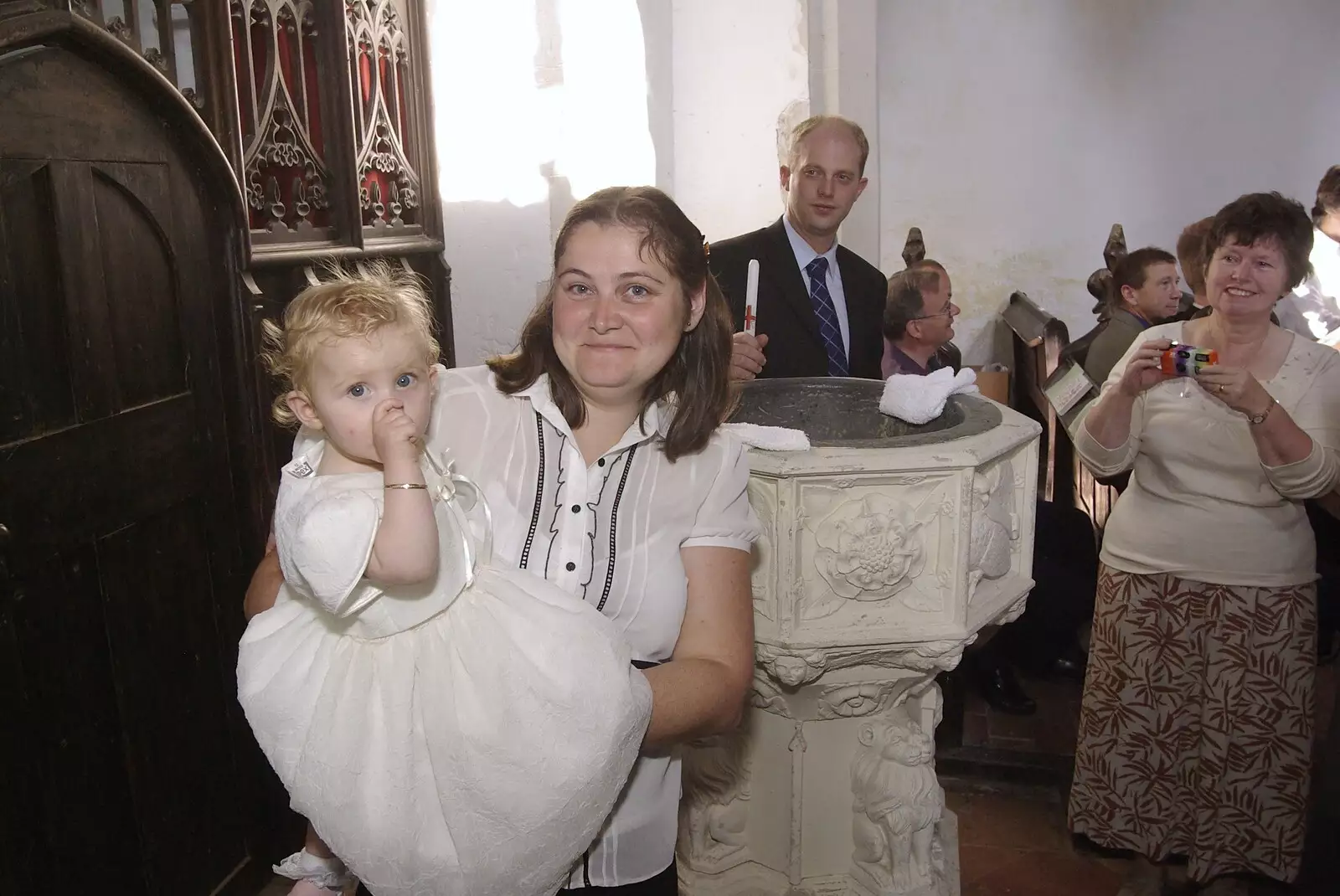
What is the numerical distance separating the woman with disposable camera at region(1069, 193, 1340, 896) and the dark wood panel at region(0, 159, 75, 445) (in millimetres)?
2128

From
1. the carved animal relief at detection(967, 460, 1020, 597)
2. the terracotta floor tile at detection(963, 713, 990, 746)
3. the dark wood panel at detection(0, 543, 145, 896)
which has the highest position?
the carved animal relief at detection(967, 460, 1020, 597)

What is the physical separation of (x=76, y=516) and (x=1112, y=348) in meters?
3.04

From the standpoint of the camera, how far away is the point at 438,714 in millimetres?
1223

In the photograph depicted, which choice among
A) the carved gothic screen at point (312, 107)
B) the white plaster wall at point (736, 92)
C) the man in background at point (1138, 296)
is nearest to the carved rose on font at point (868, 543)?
the carved gothic screen at point (312, 107)

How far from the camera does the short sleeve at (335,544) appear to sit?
1.20m

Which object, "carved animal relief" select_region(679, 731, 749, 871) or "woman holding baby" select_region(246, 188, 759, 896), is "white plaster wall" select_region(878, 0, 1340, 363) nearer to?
"carved animal relief" select_region(679, 731, 749, 871)

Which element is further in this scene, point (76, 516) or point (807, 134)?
point (807, 134)

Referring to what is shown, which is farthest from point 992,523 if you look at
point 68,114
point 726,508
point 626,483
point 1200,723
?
point 68,114

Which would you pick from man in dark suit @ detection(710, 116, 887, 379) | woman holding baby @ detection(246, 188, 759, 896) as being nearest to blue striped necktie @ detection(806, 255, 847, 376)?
man in dark suit @ detection(710, 116, 887, 379)

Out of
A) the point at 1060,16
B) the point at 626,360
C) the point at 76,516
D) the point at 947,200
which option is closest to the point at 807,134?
the point at 626,360

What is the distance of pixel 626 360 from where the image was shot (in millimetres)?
1473

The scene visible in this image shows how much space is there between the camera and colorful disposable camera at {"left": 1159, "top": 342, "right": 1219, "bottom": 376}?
2.35 m

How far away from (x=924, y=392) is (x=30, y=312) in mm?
1628

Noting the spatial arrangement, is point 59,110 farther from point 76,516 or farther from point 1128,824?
point 1128,824
